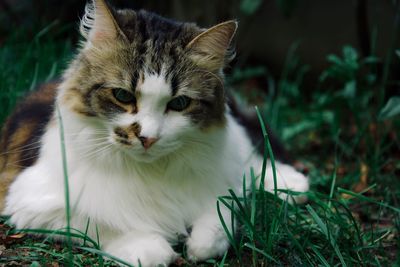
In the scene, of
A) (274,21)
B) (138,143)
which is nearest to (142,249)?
(138,143)

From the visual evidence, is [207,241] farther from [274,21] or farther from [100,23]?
[274,21]

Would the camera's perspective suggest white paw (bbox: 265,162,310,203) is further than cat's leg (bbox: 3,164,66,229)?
Yes

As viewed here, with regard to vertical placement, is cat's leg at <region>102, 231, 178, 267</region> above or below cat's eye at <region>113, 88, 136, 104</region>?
below

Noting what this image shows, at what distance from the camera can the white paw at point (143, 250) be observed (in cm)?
233

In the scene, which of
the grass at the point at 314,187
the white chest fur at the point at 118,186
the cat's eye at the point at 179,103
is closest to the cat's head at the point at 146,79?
the cat's eye at the point at 179,103

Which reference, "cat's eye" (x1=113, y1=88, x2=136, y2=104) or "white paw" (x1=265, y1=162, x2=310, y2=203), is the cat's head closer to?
"cat's eye" (x1=113, y1=88, x2=136, y2=104)

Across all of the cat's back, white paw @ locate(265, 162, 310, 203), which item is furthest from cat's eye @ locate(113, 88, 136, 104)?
white paw @ locate(265, 162, 310, 203)

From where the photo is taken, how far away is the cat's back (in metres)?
2.83

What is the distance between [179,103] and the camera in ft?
7.95

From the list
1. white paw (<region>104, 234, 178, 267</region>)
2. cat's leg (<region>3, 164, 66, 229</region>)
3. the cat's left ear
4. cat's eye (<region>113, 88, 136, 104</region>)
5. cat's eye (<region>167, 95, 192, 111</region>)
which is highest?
the cat's left ear

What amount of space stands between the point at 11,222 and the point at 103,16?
1011 millimetres

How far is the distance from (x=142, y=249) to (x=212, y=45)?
917 mm

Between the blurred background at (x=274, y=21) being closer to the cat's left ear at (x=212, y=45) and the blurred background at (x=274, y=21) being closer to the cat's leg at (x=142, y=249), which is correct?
the cat's left ear at (x=212, y=45)

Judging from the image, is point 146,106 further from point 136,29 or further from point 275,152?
point 275,152
